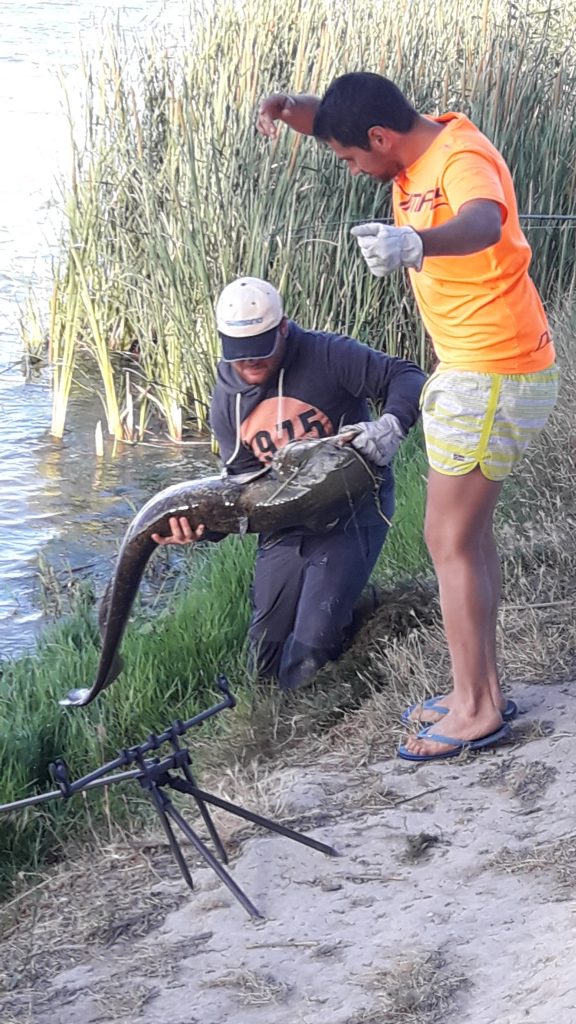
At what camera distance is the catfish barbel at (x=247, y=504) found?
383cm

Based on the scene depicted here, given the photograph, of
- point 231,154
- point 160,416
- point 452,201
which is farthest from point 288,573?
point 160,416

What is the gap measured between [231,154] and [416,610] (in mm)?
3697

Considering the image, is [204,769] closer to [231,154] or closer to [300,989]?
[300,989]

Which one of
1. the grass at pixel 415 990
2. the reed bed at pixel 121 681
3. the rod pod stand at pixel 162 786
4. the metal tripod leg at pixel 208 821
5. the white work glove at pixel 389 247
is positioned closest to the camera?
the grass at pixel 415 990

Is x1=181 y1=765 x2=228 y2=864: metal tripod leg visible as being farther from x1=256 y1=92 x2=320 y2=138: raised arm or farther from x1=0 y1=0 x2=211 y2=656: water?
x1=0 y1=0 x2=211 y2=656: water

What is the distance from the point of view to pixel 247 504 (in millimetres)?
3924

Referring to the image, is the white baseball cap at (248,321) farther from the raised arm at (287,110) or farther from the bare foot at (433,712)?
the bare foot at (433,712)

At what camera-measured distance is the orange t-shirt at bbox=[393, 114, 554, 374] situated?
3.38 meters

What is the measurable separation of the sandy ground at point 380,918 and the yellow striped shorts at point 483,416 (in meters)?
0.90

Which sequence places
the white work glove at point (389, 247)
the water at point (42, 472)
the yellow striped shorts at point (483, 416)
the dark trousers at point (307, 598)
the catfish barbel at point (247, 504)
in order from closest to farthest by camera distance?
the white work glove at point (389, 247) < the yellow striped shorts at point (483, 416) < the catfish barbel at point (247, 504) < the dark trousers at point (307, 598) < the water at point (42, 472)

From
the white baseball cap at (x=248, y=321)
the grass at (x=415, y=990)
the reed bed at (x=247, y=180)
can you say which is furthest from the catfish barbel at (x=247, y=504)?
the reed bed at (x=247, y=180)

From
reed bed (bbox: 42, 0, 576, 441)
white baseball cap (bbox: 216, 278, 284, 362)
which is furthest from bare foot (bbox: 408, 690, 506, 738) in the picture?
reed bed (bbox: 42, 0, 576, 441)

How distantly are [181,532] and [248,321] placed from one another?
86cm

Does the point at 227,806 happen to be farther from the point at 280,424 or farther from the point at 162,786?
the point at 280,424
